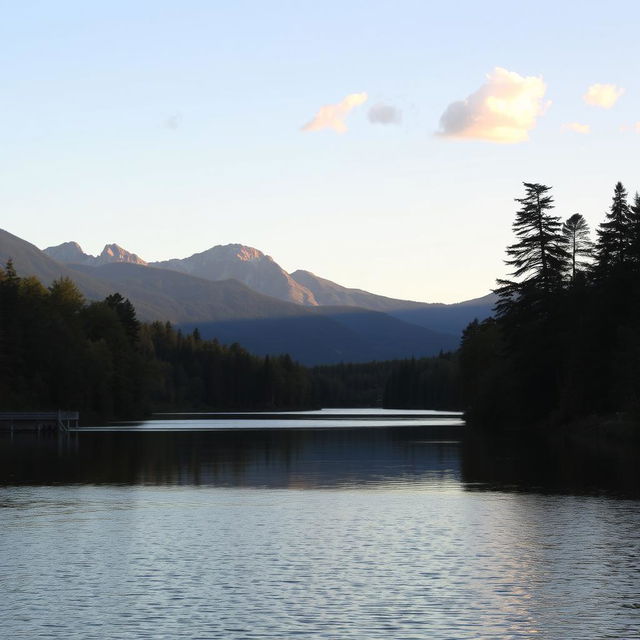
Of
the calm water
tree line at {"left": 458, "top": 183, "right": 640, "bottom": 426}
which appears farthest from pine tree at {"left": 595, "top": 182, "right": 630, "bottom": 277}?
the calm water

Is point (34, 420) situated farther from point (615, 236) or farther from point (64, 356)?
point (615, 236)

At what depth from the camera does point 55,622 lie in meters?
21.4

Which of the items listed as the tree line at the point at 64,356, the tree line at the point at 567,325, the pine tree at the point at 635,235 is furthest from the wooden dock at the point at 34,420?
the pine tree at the point at 635,235

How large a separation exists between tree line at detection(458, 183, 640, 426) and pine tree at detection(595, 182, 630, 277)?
0.29 ft

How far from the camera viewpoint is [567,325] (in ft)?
326

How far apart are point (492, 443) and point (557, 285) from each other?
2622 cm

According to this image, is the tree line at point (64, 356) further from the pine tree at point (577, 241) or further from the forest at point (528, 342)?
the pine tree at point (577, 241)

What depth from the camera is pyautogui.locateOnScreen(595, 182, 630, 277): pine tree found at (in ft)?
312

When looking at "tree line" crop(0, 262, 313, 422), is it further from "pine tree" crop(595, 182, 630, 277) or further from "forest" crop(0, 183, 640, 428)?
"pine tree" crop(595, 182, 630, 277)

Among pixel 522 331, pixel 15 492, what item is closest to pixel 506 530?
pixel 15 492

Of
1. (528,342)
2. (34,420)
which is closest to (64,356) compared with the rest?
(34,420)

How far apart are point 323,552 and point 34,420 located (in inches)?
3931

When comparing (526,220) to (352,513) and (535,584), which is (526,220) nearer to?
(352,513)

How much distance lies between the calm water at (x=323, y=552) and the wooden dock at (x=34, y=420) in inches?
2238
